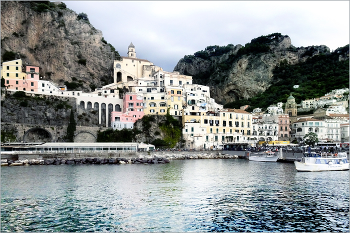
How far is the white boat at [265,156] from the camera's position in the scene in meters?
52.2

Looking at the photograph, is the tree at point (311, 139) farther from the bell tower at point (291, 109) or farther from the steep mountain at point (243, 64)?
the steep mountain at point (243, 64)

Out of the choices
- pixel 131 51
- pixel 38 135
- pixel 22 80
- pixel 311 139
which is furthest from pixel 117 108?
pixel 311 139

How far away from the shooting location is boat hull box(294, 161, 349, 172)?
37.2m

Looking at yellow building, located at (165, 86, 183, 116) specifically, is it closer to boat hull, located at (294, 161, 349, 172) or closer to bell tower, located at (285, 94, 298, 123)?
bell tower, located at (285, 94, 298, 123)

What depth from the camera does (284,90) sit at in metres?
101

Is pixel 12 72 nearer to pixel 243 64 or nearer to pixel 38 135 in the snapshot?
pixel 38 135

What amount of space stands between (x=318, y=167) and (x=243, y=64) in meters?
76.8

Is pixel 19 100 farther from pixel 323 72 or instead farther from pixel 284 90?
pixel 323 72

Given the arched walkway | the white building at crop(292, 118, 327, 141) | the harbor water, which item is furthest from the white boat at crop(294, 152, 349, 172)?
the arched walkway

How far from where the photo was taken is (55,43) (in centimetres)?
8106

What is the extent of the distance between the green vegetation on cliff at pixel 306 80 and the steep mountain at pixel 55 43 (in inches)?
1638

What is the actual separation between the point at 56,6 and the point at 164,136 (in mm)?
49746

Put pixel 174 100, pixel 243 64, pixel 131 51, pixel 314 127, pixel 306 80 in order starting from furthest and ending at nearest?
pixel 243 64 < pixel 306 80 < pixel 131 51 < pixel 314 127 < pixel 174 100

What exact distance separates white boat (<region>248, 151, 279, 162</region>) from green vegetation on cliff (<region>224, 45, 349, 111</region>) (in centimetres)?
4166
